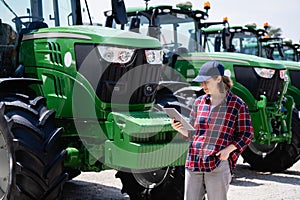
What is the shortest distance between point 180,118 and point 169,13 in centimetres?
538

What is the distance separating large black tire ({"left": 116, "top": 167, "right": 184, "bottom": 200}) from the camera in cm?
579

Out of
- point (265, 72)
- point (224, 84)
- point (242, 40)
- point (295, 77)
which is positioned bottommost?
point (295, 77)

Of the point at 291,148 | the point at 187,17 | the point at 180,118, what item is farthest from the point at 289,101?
the point at 180,118

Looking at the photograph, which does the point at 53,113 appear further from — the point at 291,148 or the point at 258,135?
the point at 291,148

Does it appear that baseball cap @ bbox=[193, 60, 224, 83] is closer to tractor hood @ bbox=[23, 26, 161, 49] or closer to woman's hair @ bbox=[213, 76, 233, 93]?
woman's hair @ bbox=[213, 76, 233, 93]

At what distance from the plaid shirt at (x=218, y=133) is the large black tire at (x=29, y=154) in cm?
128

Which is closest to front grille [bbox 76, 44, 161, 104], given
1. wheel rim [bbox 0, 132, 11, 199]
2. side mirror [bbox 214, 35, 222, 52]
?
wheel rim [bbox 0, 132, 11, 199]

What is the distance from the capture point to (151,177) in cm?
608

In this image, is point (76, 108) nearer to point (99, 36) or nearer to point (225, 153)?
point (99, 36)

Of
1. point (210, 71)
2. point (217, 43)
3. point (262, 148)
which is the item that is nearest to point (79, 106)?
point (210, 71)

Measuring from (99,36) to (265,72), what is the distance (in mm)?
4374

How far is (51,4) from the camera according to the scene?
615 cm

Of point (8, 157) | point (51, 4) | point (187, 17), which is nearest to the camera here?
point (8, 157)

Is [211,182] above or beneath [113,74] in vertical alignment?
beneath
